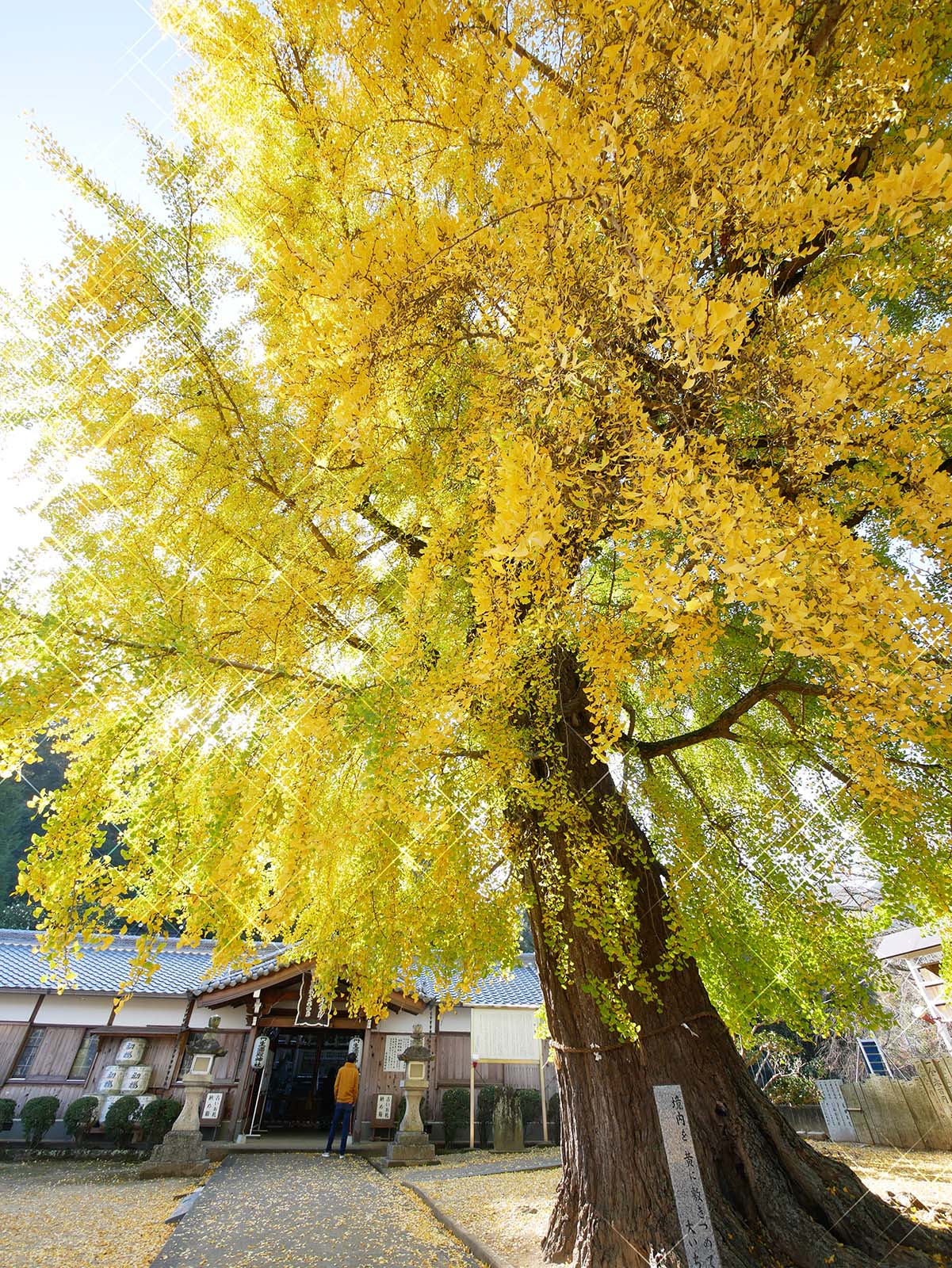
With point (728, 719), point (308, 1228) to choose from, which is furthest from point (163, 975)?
point (728, 719)

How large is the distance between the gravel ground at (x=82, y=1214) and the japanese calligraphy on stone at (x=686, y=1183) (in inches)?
163

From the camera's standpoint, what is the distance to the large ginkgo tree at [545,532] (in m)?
2.13

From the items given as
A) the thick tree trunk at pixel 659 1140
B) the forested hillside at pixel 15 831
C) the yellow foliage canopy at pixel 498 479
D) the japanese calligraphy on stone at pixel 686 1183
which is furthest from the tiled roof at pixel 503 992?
the forested hillside at pixel 15 831

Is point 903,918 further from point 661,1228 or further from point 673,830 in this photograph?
point 661,1228

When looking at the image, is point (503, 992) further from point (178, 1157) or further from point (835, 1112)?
point (178, 1157)

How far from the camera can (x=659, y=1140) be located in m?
3.90

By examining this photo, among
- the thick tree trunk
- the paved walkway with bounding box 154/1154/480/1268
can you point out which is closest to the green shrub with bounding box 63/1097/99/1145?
the paved walkway with bounding box 154/1154/480/1268

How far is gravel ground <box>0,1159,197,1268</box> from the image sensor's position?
4.93m

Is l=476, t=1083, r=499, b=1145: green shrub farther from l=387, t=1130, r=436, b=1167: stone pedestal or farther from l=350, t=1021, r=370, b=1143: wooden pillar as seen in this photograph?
l=350, t=1021, r=370, b=1143: wooden pillar

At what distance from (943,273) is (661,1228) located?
5482mm

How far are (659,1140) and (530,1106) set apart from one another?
10068 mm

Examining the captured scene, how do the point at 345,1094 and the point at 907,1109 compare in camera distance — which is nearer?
the point at 907,1109

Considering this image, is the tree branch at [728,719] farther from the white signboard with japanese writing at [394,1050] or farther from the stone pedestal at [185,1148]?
the white signboard with japanese writing at [394,1050]

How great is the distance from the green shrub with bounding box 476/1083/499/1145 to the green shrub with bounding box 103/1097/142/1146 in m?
6.12
